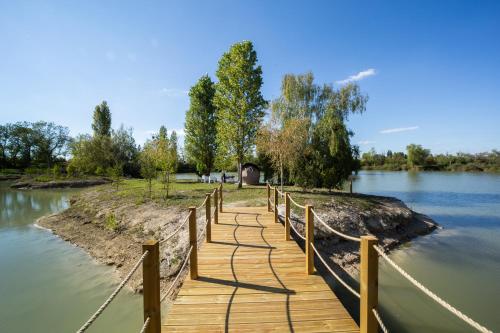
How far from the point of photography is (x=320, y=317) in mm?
3465

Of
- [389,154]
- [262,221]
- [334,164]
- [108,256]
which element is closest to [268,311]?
[262,221]

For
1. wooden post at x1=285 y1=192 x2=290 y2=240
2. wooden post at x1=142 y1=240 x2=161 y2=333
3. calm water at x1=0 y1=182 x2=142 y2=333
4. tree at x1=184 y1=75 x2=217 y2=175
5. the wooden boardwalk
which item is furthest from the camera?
tree at x1=184 y1=75 x2=217 y2=175

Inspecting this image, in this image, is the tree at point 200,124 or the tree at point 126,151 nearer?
the tree at point 200,124

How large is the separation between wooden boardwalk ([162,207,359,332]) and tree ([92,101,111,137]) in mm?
48022

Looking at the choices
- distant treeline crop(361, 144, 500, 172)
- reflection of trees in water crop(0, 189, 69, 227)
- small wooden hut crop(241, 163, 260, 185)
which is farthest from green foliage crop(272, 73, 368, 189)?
distant treeline crop(361, 144, 500, 172)

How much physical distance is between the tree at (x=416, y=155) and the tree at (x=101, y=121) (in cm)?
6980

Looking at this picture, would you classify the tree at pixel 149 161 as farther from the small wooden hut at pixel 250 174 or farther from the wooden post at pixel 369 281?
the wooden post at pixel 369 281

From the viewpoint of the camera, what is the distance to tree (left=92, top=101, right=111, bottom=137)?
154ft

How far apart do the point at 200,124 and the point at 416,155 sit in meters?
62.5

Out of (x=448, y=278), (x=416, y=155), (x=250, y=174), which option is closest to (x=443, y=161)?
(x=416, y=155)

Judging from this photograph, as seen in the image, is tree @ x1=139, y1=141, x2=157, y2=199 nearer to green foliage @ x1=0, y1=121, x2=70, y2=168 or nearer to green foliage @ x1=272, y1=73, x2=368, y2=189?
green foliage @ x1=272, y1=73, x2=368, y2=189

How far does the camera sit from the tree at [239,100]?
1947cm

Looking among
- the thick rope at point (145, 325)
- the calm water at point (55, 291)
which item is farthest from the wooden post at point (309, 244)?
the calm water at point (55, 291)

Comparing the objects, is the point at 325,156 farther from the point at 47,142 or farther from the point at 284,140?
the point at 47,142
